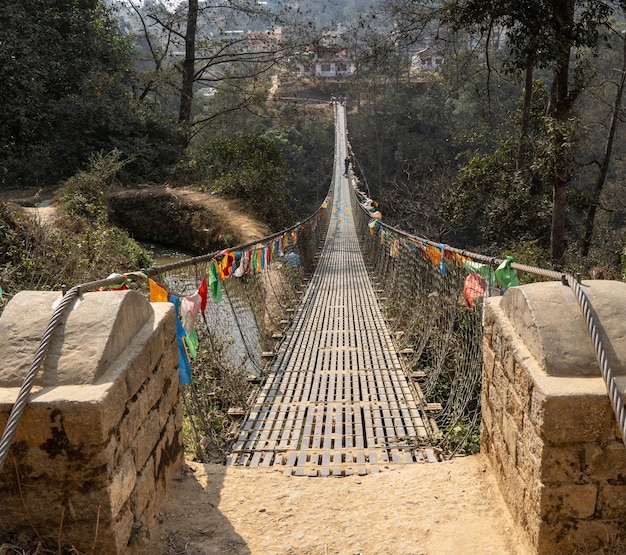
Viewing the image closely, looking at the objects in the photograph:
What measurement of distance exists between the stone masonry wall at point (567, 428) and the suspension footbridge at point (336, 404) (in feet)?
3.08

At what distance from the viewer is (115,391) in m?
1.20

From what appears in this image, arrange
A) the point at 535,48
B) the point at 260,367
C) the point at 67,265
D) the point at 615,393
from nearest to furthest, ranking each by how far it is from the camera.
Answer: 1. the point at 615,393
2. the point at 260,367
3. the point at 67,265
4. the point at 535,48

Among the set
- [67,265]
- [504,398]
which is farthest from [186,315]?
[67,265]

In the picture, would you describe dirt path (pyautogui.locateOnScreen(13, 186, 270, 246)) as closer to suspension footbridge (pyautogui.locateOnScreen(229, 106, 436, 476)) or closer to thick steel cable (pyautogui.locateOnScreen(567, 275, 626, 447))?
suspension footbridge (pyautogui.locateOnScreen(229, 106, 436, 476))

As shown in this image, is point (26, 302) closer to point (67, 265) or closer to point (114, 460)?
point (114, 460)

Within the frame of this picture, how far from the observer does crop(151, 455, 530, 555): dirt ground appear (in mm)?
1461

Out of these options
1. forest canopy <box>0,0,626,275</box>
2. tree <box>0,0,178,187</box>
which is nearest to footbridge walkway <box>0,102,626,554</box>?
forest canopy <box>0,0,626,275</box>

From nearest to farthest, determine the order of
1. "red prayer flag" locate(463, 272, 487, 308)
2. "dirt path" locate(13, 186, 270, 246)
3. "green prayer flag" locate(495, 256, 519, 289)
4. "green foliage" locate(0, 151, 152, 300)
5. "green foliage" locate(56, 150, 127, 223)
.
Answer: "green prayer flag" locate(495, 256, 519, 289) < "red prayer flag" locate(463, 272, 487, 308) < "green foliage" locate(0, 151, 152, 300) < "green foliage" locate(56, 150, 127, 223) < "dirt path" locate(13, 186, 270, 246)

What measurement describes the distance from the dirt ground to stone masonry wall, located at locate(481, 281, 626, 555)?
0.14m

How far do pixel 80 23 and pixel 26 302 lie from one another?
10132 mm

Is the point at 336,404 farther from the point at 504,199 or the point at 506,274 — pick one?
the point at 504,199

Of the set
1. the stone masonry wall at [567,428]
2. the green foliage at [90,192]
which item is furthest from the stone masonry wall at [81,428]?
the green foliage at [90,192]

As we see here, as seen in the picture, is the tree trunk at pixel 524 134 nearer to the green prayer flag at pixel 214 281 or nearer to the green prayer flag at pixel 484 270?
the green prayer flag at pixel 484 270

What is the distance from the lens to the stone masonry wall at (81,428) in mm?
1139
